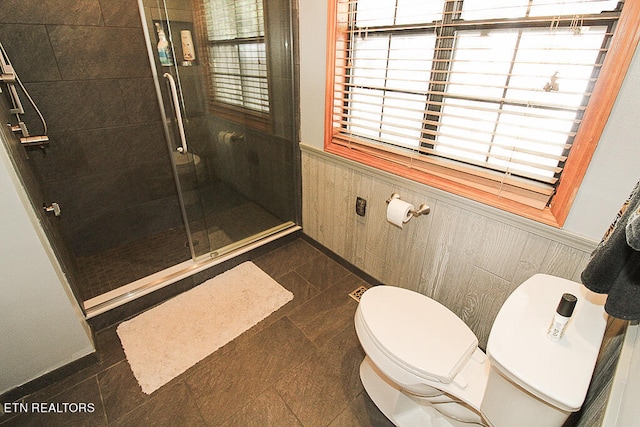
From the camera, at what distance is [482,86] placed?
117 centimetres

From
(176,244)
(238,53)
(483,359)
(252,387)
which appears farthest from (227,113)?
(483,359)

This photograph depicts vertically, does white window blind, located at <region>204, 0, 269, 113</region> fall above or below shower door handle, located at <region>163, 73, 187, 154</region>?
above

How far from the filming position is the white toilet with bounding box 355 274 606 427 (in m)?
0.74

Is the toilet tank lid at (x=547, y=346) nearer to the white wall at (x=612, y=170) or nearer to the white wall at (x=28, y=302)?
the white wall at (x=612, y=170)

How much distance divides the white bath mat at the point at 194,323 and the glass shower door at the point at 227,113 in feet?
1.04

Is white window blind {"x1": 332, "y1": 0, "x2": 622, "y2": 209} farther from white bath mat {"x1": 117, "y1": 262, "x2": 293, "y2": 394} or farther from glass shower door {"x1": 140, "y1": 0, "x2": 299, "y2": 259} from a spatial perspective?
white bath mat {"x1": 117, "y1": 262, "x2": 293, "y2": 394}

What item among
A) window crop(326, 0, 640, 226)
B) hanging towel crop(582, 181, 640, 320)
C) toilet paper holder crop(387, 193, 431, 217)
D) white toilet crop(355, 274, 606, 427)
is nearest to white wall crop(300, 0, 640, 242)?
window crop(326, 0, 640, 226)

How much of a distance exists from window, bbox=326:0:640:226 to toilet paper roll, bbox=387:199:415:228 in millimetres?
155

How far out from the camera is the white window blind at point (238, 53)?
1836 mm

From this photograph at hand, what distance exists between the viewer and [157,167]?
227 centimetres

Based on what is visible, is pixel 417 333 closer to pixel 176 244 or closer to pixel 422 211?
pixel 422 211

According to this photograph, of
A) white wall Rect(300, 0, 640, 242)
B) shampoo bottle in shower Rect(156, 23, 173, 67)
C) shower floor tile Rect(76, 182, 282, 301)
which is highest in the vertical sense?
shampoo bottle in shower Rect(156, 23, 173, 67)

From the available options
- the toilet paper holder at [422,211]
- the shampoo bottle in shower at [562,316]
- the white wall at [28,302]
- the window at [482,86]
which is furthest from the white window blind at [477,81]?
the white wall at [28,302]

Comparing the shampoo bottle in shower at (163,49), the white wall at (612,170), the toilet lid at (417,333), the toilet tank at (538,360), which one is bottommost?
the toilet lid at (417,333)
